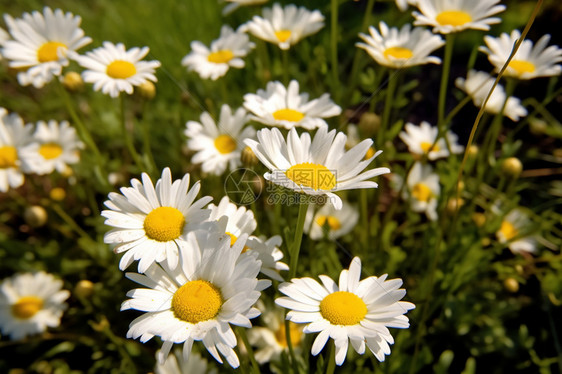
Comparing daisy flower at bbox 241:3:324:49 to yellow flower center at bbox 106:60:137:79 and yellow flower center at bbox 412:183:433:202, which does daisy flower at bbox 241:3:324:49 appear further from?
yellow flower center at bbox 412:183:433:202

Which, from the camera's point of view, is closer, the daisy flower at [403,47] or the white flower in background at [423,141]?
the daisy flower at [403,47]

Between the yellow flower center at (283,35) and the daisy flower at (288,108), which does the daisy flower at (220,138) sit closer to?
the daisy flower at (288,108)

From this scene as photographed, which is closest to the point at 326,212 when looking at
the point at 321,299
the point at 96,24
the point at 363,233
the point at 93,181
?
the point at 363,233

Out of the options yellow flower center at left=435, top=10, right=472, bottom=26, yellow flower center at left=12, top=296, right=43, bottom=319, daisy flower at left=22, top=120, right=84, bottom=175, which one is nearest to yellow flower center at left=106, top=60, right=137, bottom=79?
daisy flower at left=22, top=120, right=84, bottom=175

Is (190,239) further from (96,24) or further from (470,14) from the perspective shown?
(96,24)

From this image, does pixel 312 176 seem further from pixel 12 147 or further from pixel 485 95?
pixel 12 147

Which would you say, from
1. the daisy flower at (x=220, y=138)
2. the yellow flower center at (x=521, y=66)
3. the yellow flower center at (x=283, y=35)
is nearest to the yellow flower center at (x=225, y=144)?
the daisy flower at (x=220, y=138)

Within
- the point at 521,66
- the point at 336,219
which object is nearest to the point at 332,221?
the point at 336,219
